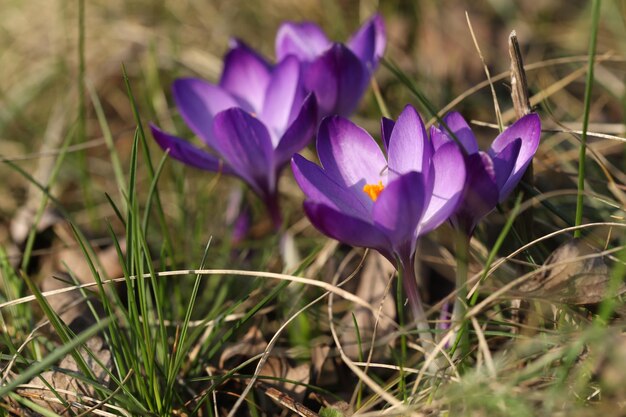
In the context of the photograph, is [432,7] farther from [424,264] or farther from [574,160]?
[424,264]

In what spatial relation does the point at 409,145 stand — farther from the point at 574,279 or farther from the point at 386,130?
the point at 574,279

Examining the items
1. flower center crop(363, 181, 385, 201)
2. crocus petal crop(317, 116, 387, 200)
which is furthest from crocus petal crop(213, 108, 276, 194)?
flower center crop(363, 181, 385, 201)

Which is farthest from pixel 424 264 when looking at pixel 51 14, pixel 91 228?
pixel 51 14

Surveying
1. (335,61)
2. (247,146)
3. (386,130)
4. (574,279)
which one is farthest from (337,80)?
(574,279)

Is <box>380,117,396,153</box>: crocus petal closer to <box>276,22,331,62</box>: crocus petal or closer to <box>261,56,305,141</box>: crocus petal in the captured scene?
<box>261,56,305,141</box>: crocus petal

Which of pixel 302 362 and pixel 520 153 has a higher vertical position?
pixel 520 153

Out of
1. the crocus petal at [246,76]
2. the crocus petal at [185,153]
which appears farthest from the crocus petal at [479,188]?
the crocus petal at [246,76]

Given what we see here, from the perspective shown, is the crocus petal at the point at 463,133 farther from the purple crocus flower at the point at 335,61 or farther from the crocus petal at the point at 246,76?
the crocus petal at the point at 246,76
